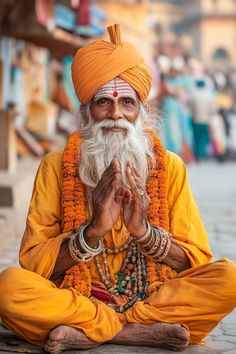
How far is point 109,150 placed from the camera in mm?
4270

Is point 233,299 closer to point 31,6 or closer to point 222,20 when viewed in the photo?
point 31,6

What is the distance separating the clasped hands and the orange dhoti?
33 cm

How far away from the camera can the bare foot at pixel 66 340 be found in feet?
13.2

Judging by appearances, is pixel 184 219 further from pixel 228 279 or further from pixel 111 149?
pixel 111 149

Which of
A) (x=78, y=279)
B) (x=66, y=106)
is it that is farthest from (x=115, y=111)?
(x=66, y=106)

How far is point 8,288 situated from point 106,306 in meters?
0.50

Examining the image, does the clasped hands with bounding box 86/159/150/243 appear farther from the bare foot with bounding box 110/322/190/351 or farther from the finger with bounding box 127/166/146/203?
the bare foot with bounding box 110/322/190/351

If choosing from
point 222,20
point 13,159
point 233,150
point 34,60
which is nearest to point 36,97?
point 34,60

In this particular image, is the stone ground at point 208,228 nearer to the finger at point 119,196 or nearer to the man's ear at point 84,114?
the finger at point 119,196

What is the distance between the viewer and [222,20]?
66.7 meters

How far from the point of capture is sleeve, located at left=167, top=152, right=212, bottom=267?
14.3 ft

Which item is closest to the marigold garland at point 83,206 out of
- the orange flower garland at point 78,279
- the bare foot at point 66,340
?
the orange flower garland at point 78,279

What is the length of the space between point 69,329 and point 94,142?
0.90 meters

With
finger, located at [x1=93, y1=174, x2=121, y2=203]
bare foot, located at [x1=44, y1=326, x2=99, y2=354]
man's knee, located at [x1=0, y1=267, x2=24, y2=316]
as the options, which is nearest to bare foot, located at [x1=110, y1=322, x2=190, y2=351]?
bare foot, located at [x1=44, y1=326, x2=99, y2=354]
